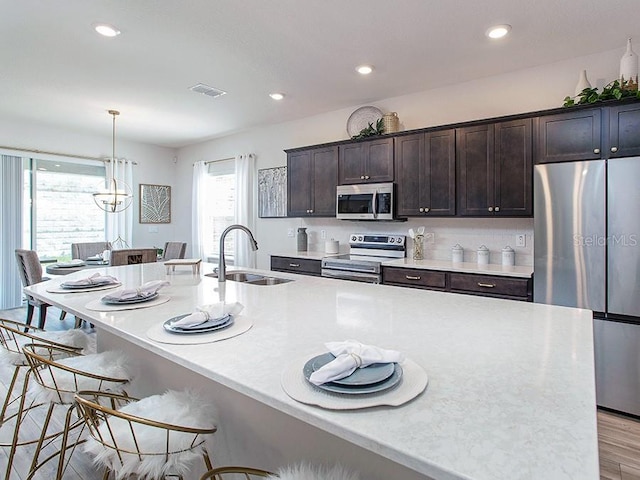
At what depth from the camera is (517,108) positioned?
346cm

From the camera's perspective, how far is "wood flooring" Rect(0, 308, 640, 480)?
Result: 1966 millimetres

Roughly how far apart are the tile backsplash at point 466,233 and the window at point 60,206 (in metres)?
4.12

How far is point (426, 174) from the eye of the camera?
365 cm

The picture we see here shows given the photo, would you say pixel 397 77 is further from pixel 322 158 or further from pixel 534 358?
pixel 534 358

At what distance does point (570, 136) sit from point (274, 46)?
2.34 meters

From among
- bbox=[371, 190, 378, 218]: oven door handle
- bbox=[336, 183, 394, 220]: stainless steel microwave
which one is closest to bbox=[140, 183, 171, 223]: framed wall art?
bbox=[336, 183, 394, 220]: stainless steel microwave

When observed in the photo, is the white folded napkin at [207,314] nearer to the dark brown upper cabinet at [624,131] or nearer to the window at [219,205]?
the dark brown upper cabinet at [624,131]

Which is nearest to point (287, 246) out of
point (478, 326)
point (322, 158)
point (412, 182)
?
point (322, 158)

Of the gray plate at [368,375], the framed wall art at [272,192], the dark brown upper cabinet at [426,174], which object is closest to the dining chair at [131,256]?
the framed wall art at [272,192]

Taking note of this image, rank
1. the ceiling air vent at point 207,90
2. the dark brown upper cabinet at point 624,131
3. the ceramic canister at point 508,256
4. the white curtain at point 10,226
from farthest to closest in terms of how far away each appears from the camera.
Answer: the white curtain at point 10,226
the ceiling air vent at point 207,90
the ceramic canister at point 508,256
the dark brown upper cabinet at point 624,131

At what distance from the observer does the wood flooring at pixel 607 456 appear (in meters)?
1.97

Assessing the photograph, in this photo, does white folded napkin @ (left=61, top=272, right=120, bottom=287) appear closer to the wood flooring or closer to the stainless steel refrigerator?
the wood flooring

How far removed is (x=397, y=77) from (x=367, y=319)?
9.22ft

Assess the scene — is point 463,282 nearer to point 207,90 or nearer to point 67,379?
point 67,379
